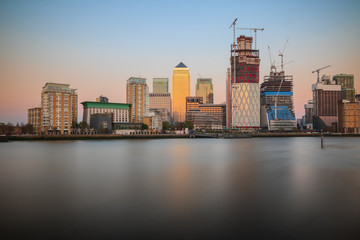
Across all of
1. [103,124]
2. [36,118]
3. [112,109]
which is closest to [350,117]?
[103,124]

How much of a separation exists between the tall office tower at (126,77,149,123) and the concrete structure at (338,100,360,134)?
151 metres

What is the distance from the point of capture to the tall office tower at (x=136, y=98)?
19562 cm

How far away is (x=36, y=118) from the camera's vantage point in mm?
138250

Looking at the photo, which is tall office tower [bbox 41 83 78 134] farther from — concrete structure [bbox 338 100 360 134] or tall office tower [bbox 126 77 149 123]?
concrete structure [bbox 338 100 360 134]

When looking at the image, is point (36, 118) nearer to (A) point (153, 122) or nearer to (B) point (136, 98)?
(A) point (153, 122)

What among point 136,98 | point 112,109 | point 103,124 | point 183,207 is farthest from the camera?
point 112,109

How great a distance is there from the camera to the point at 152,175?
1009 inches

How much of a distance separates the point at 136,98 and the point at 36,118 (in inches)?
2977

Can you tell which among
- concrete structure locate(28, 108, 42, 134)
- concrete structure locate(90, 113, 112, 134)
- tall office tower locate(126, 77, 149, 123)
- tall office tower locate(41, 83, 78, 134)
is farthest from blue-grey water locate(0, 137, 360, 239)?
tall office tower locate(126, 77, 149, 123)

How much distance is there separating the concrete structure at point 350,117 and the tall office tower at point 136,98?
495 feet

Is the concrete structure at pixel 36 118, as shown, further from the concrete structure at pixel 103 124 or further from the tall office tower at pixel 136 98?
the tall office tower at pixel 136 98

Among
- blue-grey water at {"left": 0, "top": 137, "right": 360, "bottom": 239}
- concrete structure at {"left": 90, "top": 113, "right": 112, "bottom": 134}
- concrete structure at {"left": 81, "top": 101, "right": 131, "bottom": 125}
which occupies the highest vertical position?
concrete structure at {"left": 81, "top": 101, "right": 131, "bottom": 125}

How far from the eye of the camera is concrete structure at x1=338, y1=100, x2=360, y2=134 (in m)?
181

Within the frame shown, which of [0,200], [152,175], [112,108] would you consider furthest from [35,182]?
[112,108]
